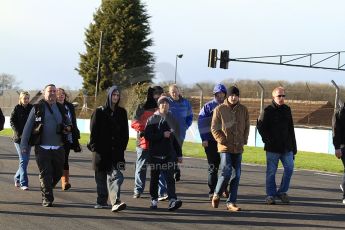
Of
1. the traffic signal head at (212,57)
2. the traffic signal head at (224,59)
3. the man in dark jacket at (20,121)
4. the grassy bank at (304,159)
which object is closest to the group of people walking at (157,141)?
the man in dark jacket at (20,121)

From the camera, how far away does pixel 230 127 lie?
10531 millimetres

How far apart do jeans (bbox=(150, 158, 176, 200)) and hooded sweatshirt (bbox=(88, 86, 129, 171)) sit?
550 millimetres

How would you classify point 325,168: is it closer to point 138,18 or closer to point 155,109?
point 155,109

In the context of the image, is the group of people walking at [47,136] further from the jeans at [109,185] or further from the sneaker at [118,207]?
the sneaker at [118,207]

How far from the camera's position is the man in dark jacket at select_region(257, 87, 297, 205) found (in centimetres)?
1137

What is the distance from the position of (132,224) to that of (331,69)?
33.0 m

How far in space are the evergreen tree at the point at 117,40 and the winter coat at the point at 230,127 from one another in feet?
170

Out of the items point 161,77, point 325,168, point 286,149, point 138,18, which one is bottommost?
point 325,168

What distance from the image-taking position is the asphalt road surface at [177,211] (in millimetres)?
9094

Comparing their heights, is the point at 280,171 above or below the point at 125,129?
below

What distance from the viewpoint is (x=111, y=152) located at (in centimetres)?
1020

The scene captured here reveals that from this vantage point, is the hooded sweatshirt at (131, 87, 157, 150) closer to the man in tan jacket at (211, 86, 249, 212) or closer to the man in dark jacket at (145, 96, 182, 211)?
the man in dark jacket at (145, 96, 182, 211)

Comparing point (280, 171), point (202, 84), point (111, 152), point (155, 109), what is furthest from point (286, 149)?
point (202, 84)

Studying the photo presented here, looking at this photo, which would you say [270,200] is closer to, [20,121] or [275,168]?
[275,168]
